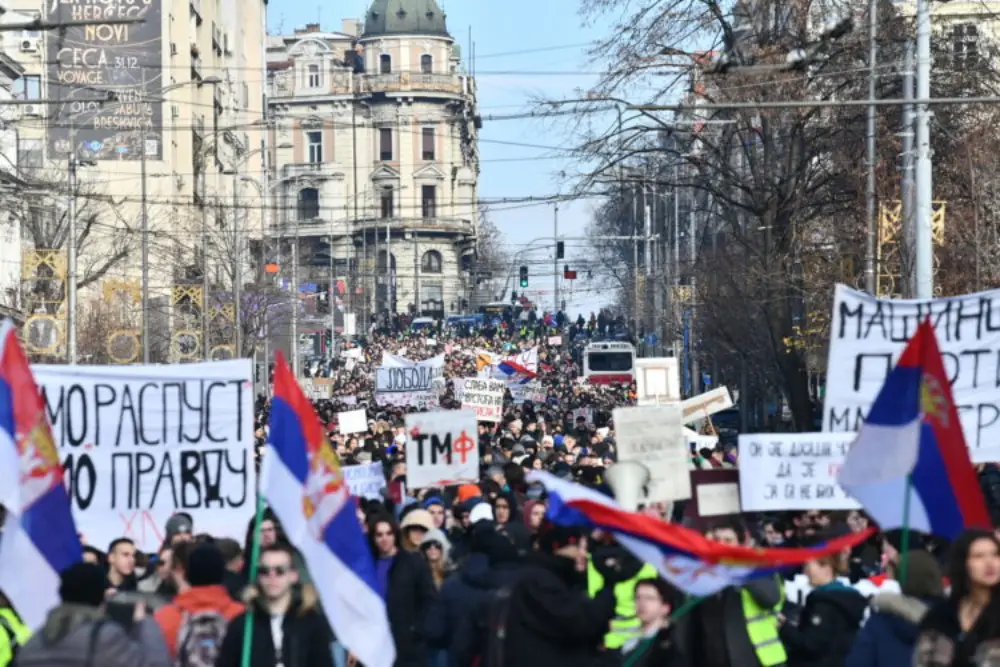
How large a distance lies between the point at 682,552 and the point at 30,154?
179ft

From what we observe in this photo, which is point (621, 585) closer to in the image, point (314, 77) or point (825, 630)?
point (825, 630)

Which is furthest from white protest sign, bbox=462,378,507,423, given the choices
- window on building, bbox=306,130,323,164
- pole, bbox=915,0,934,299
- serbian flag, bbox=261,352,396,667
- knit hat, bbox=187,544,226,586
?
window on building, bbox=306,130,323,164

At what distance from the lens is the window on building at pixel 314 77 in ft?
474

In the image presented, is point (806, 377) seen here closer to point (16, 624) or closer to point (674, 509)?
point (674, 509)

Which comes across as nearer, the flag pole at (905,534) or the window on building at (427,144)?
the flag pole at (905,534)

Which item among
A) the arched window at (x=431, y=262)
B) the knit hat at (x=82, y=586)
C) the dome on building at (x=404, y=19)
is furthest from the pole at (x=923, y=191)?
the dome on building at (x=404, y=19)

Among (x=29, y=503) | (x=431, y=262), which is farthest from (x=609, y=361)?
(x=431, y=262)

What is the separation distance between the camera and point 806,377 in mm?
39156

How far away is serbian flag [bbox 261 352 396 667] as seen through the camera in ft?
29.4

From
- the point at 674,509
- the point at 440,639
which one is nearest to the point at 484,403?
the point at 674,509

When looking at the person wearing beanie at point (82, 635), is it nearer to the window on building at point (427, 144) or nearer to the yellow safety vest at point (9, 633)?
the yellow safety vest at point (9, 633)

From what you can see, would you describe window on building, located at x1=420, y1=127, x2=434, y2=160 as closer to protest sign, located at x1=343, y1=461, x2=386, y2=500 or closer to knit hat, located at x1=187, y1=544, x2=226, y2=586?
protest sign, located at x1=343, y1=461, x2=386, y2=500

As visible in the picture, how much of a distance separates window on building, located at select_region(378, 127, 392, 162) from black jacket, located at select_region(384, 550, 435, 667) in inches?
5288

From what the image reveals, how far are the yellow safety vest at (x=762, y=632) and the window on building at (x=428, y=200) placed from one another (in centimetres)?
13812
